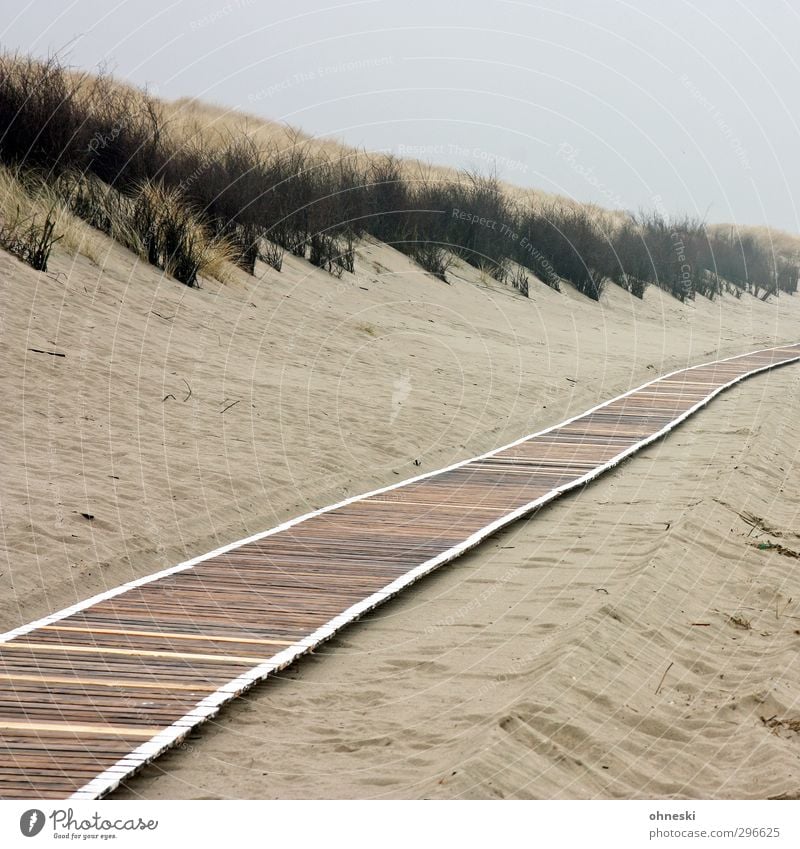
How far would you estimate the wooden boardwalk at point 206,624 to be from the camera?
428 cm

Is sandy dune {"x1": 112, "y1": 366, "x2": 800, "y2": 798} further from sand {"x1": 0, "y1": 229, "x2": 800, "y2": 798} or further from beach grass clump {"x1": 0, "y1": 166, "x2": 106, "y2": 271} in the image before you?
beach grass clump {"x1": 0, "y1": 166, "x2": 106, "y2": 271}

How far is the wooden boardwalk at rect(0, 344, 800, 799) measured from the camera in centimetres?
428

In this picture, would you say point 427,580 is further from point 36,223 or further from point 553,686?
point 36,223

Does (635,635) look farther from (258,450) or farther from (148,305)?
(148,305)

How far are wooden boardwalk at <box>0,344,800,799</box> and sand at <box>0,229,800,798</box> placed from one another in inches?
6.6

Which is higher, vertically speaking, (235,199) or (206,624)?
(235,199)

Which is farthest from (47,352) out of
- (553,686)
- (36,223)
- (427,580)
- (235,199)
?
(235,199)

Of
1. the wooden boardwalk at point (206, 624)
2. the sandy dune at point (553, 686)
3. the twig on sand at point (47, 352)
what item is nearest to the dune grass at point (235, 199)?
the twig on sand at point (47, 352)

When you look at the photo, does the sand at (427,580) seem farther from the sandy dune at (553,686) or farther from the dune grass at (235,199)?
the dune grass at (235,199)

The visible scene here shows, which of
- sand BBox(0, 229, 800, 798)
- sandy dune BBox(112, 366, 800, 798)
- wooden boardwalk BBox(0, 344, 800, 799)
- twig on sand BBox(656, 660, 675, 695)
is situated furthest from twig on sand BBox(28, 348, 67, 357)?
twig on sand BBox(656, 660, 675, 695)

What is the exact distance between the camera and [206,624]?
5.65 metres

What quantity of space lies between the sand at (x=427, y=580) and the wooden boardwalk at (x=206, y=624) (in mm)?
169

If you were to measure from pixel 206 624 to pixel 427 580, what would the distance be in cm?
149
